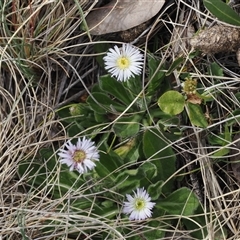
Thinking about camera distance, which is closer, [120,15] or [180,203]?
[180,203]

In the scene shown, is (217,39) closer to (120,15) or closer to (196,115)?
(196,115)

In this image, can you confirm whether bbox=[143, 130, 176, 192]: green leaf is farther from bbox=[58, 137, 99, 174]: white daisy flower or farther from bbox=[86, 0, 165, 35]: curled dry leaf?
bbox=[86, 0, 165, 35]: curled dry leaf

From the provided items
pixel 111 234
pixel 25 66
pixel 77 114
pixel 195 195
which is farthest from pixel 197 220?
pixel 25 66

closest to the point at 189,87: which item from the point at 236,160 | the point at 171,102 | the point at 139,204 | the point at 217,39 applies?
the point at 171,102

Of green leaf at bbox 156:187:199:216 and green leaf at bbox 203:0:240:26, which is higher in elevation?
green leaf at bbox 203:0:240:26

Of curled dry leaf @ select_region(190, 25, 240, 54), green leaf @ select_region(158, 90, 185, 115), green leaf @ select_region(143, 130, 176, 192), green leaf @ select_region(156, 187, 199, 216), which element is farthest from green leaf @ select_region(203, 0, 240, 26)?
green leaf @ select_region(156, 187, 199, 216)

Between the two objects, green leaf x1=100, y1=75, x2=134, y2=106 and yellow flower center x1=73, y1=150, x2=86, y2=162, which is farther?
green leaf x1=100, y1=75, x2=134, y2=106
